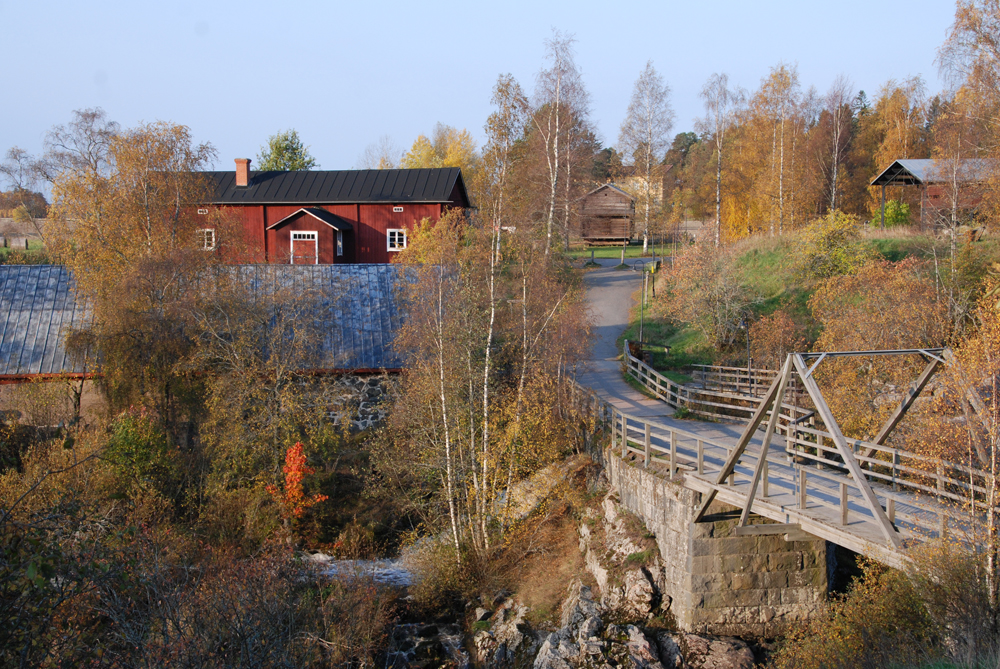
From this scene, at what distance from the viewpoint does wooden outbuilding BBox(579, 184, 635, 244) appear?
170 ft

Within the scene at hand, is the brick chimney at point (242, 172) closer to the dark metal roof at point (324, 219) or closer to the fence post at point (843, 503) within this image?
the dark metal roof at point (324, 219)

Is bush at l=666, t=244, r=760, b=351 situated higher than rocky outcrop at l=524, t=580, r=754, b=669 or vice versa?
bush at l=666, t=244, r=760, b=351

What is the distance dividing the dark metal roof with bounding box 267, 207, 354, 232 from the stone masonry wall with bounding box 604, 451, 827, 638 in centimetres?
2623

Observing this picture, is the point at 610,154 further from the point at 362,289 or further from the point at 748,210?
the point at 362,289

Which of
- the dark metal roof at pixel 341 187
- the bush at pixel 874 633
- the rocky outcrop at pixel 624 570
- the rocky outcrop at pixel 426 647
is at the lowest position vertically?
the rocky outcrop at pixel 426 647

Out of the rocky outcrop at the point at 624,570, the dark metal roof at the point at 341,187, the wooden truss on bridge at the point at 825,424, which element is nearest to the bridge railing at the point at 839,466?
the wooden truss on bridge at the point at 825,424

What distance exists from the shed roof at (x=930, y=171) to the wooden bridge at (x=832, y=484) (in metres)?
12.6

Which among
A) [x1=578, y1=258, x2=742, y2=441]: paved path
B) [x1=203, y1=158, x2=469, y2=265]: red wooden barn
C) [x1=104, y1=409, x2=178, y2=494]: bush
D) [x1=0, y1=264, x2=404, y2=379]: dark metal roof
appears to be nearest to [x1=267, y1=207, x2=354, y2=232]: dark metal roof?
[x1=203, y1=158, x2=469, y2=265]: red wooden barn

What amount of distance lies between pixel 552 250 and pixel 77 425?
1472 cm

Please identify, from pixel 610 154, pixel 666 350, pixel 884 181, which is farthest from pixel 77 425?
pixel 610 154

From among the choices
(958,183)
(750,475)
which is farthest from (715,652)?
(958,183)

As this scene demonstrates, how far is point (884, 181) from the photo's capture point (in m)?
32.6

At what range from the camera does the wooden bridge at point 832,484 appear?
9352mm

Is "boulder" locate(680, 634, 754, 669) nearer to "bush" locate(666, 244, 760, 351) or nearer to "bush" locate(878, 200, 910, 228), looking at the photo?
"bush" locate(666, 244, 760, 351)
